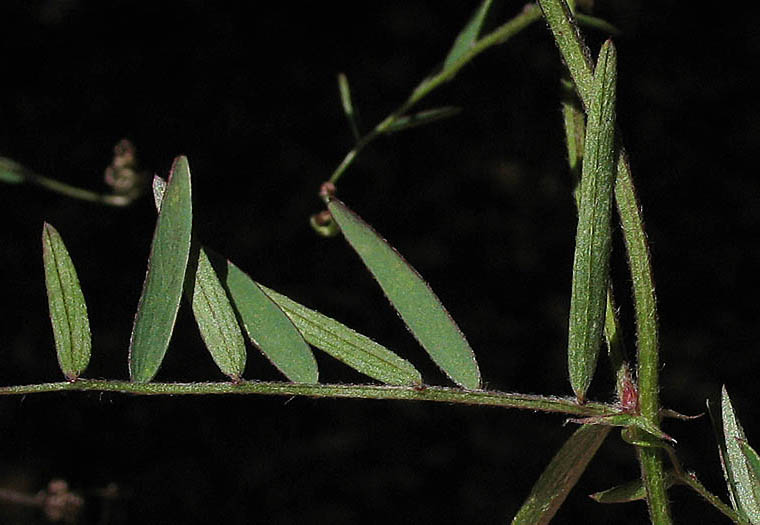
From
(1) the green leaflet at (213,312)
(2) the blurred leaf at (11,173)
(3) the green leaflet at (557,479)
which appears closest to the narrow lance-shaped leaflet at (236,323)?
(1) the green leaflet at (213,312)

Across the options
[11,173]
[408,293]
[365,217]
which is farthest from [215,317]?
[365,217]

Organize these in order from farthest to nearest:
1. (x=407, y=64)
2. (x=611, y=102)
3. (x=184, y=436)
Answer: (x=407, y=64) < (x=184, y=436) < (x=611, y=102)

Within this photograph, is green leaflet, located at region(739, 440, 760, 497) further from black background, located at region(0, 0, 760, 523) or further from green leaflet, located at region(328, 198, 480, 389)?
black background, located at region(0, 0, 760, 523)

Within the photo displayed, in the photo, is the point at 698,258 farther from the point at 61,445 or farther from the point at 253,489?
the point at 61,445

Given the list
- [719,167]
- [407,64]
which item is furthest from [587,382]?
[719,167]

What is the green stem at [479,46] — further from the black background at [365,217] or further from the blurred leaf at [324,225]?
the black background at [365,217]

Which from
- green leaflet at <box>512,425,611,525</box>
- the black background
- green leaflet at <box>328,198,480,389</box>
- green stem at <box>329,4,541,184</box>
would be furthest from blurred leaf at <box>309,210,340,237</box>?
the black background
